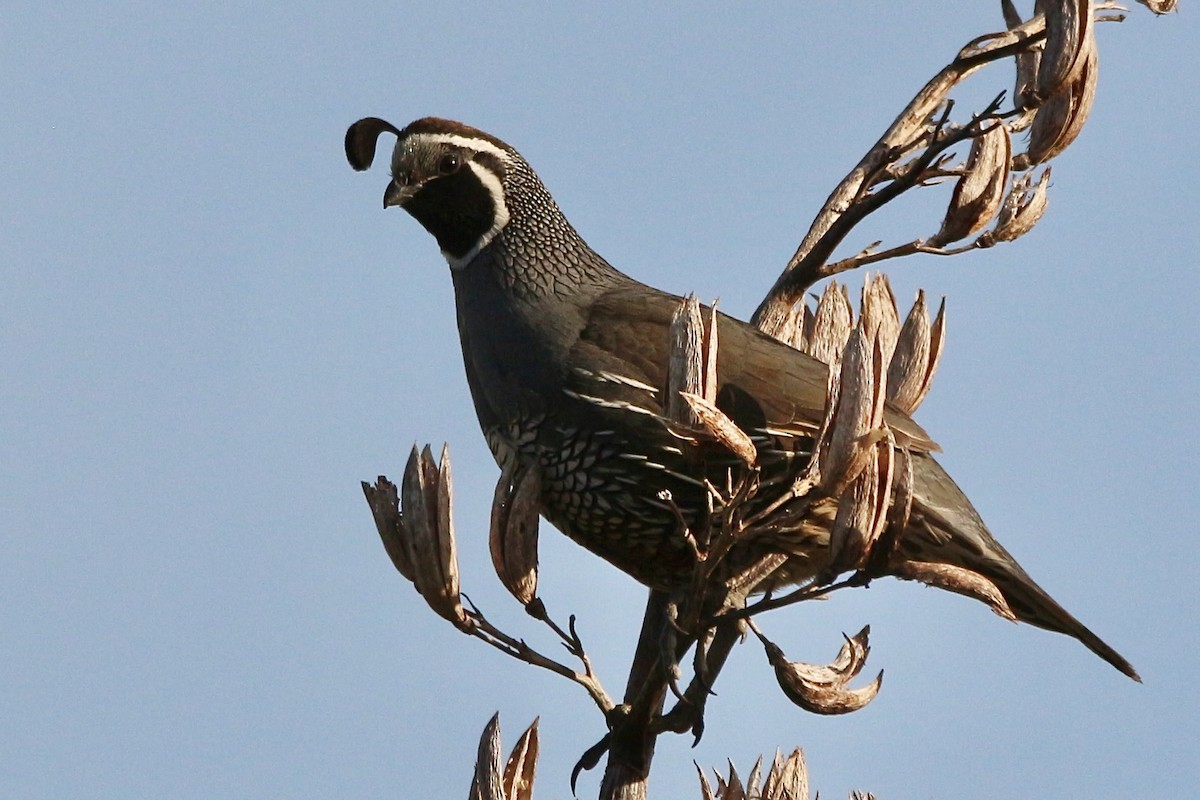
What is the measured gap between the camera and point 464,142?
15.0 feet

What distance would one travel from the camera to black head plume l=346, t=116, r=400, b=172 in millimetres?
4648

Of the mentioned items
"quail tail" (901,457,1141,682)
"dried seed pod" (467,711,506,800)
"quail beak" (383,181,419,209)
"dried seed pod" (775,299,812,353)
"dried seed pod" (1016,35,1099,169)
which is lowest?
"dried seed pod" (467,711,506,800)

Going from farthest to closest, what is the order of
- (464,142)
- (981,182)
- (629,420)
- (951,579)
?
(464,142)
(981,182)
(629,420)
(951,579)

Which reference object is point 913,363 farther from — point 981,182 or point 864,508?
point 864,508

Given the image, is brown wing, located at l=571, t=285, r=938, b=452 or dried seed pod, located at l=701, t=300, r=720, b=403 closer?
dried seed pod, located at l=701, t=300, r=720, b=403

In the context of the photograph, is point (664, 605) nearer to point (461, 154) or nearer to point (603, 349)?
point (603, 349)

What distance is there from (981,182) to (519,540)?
153cm

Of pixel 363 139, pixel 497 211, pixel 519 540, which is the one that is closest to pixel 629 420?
pixel 519 540

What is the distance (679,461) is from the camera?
12.7 feet

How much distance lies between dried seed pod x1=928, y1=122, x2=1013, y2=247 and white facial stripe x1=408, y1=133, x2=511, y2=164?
1.27m

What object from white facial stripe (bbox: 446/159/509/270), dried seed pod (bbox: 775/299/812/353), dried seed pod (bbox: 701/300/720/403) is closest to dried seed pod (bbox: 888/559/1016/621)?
dried seed pod (bbox: 701/300/720/403)

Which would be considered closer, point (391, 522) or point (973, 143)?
point (391, 522)

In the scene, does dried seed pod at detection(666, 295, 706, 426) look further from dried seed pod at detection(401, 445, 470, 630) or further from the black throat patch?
the black throat patch

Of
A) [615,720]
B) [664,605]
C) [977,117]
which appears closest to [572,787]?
[615,720]
